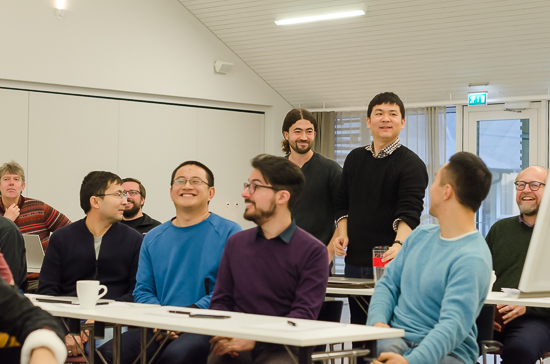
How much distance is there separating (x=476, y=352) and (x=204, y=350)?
3.49 feet

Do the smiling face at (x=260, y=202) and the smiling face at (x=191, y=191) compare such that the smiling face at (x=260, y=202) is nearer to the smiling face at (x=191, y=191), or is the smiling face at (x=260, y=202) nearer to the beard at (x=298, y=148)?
the smiling face at (x=191, y=191)

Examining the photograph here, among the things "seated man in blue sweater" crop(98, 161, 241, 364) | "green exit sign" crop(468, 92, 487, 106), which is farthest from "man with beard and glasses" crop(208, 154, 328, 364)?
"green exit sign" crop(468, 92, 487, 106)

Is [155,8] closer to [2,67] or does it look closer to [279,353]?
[2,67]

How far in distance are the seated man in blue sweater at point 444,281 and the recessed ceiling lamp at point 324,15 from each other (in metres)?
5.46

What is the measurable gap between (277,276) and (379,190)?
1.25 m

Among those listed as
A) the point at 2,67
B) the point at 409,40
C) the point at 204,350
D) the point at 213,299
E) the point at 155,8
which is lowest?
the point at 204,350

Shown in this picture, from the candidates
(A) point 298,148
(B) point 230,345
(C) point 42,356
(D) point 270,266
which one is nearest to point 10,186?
(A) point 298,148

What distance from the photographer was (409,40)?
786 centimetres

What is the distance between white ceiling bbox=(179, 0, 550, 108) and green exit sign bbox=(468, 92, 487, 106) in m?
0.09

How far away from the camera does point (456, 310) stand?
216 cm

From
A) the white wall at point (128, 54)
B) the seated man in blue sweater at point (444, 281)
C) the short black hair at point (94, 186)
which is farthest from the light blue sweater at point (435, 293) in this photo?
the white wall at point (128, 54)

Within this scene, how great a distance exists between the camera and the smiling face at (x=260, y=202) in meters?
2.63

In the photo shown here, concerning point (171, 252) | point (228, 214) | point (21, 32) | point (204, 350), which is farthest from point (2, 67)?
point (204, 350)

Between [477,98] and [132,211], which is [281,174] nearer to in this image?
[132,211]
